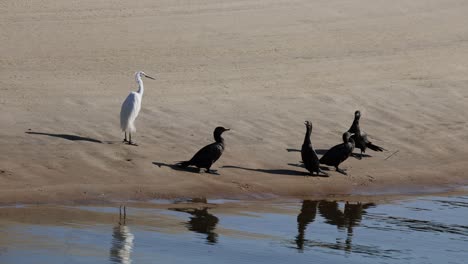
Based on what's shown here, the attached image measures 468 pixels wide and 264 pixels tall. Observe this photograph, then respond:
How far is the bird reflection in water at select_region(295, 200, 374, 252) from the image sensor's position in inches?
480

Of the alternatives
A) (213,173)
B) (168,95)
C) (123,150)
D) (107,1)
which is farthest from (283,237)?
(107,1)

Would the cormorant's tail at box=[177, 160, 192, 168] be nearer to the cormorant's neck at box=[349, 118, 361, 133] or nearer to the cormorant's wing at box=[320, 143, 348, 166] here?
the cormorant's wing at box=[320, 143, 348, 166]

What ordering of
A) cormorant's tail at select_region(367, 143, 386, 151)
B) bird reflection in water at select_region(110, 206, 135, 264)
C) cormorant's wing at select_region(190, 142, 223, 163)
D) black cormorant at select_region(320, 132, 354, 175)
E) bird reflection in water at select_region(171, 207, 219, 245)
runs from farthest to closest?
cormorant's tail at select_region(367, 143, 386, 151) → black cormorant at select_region(320, 132, 354, 175) → cormorant's wing at select_region(190, 142, 223, 163) → bird reflection in water at select_region(171, 207, 219, 245) → bird reflection in water at select_region(110, 206, 135, 264)

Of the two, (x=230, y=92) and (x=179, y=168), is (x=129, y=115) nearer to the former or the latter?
(x=179, y=168)

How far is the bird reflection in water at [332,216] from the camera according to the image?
40.0 ft

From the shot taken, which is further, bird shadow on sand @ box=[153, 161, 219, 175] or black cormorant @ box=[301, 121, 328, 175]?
black cormorant @ box=[301, 121, 328, 175]

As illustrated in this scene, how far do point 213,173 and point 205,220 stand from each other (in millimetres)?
2099

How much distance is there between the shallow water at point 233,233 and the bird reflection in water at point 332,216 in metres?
0.01

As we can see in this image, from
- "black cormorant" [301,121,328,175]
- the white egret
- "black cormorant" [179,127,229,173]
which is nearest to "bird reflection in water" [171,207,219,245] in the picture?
"black cormorant" [179,127,229,173]

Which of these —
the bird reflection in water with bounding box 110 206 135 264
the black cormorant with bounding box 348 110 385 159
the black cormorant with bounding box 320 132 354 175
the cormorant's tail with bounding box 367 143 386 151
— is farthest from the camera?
the cormorant's tail with bounding box 367 143 386 151

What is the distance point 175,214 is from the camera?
509 inches

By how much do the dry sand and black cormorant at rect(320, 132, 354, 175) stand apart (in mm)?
217

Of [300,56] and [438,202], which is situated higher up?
[300,56]

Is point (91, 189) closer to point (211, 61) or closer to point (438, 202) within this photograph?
point (438, 202)
